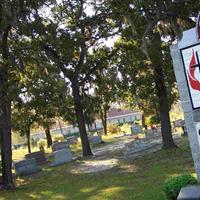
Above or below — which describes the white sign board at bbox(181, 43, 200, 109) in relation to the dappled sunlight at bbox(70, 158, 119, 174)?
above

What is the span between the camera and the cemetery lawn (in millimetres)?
13102

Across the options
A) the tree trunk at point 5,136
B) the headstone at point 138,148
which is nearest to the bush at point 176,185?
the tree trunk at point 5,136

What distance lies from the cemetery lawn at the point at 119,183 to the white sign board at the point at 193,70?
2.55 metres

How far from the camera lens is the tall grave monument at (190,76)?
986 centimetres

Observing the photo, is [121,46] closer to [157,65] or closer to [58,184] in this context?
[157,65]

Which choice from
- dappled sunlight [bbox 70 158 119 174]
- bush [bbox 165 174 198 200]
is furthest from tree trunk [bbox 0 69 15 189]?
bush [bbox 165 174 198 200]

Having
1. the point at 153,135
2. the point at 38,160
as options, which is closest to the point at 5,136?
the point at 38,160

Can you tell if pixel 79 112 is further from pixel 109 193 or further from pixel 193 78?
pixel 193 78

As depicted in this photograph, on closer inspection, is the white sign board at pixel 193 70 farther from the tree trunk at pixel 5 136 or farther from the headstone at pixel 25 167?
the headstone at pixel 25 167

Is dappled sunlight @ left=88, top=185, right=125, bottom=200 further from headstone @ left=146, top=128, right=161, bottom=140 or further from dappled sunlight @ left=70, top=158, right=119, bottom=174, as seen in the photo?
headstone @ left=146, top=128, right=161, bottom=140

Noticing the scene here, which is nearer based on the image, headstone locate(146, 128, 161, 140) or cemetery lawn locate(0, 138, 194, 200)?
cemetery lawn locate(0, 138, 194, 200)

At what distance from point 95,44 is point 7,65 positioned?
10057 mm

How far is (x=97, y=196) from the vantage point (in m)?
13.5

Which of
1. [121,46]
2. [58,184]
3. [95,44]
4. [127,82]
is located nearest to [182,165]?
[58,184]
